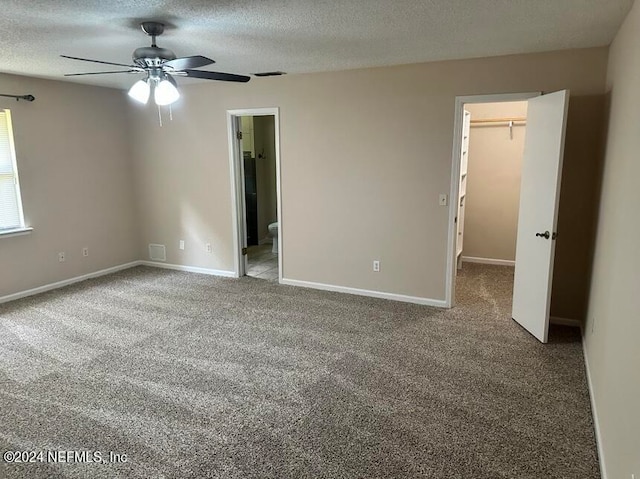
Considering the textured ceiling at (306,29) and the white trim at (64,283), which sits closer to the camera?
the textured ceiling at (306,29)

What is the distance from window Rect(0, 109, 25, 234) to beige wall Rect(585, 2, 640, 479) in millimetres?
5399

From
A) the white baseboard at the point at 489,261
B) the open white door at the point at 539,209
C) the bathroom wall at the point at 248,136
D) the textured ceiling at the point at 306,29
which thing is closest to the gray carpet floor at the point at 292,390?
the open white door at the point at 539,209

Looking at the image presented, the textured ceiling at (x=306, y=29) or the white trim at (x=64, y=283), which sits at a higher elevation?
the textured ceiling at (x=306, y=29)

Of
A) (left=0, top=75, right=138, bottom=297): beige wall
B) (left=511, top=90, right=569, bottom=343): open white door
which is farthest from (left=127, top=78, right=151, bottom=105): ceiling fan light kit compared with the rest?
(left=511, top=90, right=569, bottom=343): open white door

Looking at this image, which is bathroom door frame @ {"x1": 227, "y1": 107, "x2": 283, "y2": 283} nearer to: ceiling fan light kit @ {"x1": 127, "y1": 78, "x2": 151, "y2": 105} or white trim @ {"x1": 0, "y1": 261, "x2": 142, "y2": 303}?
white trim @ {"x1": 0, "y1": 261, "x2": 142, "y2": 303}

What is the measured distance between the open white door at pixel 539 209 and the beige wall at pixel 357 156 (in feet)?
1.30

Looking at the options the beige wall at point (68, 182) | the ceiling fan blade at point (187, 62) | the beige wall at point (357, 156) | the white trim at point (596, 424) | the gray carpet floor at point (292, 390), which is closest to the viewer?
the white trim at point (596, 424)

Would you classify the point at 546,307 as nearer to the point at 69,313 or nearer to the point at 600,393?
the point at 600,393

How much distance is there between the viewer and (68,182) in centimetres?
514

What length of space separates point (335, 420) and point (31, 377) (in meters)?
2.19

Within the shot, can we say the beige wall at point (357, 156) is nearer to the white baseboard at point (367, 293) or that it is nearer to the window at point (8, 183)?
the white baseboard at point (367, 293)

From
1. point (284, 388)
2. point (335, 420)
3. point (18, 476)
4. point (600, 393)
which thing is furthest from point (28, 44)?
point (600, 393)

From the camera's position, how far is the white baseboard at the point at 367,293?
14.5 ft

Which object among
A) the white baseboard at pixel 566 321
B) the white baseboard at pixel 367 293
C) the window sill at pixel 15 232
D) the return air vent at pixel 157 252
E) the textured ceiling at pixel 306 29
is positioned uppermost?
the textured ceiling at pixel 306 29
